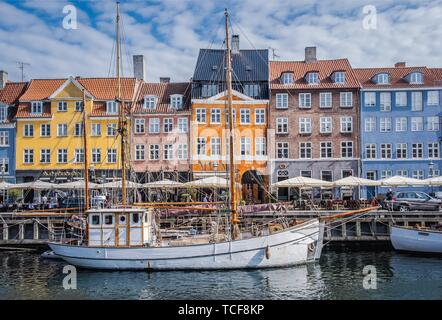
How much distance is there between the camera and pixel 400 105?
46.5 m

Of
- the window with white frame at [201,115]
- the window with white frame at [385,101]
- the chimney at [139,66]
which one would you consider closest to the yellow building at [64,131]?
the chimney at [139,66]

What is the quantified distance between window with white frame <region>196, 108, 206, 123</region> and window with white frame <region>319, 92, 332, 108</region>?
10.7 metres

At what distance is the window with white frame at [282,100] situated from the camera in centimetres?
4634

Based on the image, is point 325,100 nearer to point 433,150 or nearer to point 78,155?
point 433,150

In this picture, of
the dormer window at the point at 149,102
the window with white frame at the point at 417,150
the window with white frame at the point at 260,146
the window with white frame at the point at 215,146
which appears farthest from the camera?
the dormer window at the point at 149,102

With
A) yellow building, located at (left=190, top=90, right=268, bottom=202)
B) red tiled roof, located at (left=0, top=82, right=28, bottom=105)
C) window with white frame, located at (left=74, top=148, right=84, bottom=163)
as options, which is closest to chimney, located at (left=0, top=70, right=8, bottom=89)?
red tiled roof, located at (left=0, top=82, right=28, bottom=105)

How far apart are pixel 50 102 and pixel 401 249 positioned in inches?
1321

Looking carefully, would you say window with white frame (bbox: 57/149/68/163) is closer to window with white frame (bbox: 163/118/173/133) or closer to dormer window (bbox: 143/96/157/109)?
dormer window (bbox: 143/96/157/109)

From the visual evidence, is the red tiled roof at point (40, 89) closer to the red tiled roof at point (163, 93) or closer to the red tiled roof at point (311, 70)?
the red tiled roof at point (163, 93)

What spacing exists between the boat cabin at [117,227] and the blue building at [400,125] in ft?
86.7

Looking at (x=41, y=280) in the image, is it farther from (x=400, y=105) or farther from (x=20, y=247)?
(x=400, y=105)

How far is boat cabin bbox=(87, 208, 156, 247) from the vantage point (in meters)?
25.4
